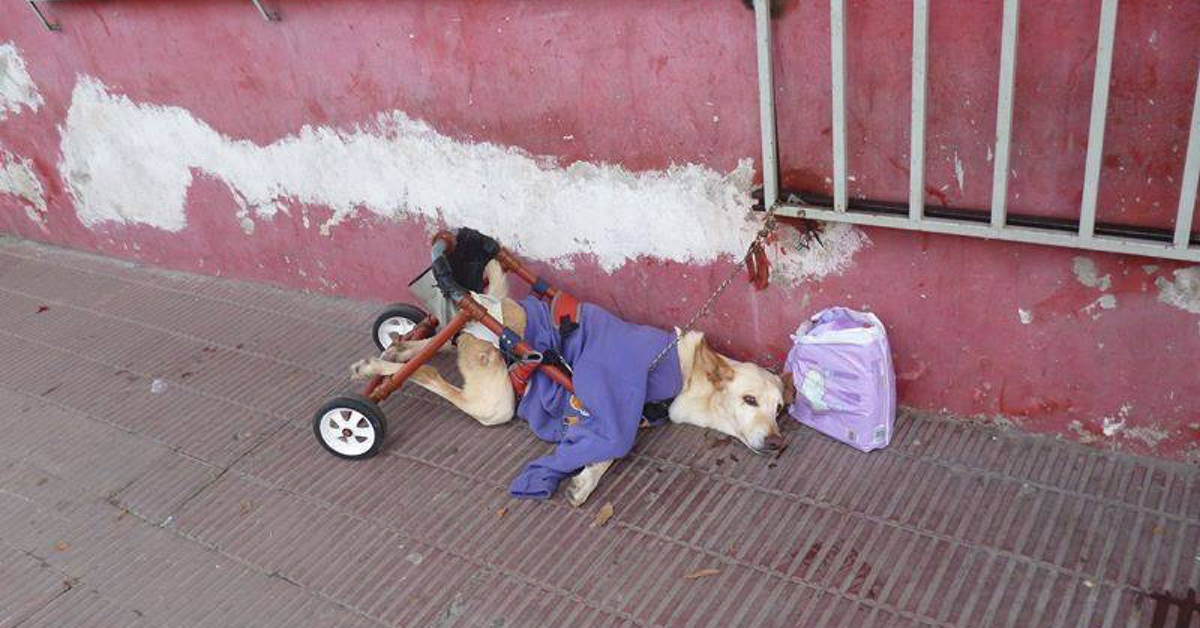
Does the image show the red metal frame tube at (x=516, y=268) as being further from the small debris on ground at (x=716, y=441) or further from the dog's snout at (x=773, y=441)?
the dog's snout at (x=773, y=441)

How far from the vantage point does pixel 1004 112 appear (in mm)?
2936

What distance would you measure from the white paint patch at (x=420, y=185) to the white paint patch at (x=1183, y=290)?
3.46 feet

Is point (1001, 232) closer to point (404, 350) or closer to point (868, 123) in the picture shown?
point (868, 123)

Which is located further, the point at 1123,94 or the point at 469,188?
the point at 469,188

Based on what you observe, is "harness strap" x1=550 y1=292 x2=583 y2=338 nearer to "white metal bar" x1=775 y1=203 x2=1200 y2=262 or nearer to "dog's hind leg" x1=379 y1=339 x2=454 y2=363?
"dog's hind leg" x1=379 y1=339 x2=454 y2=363

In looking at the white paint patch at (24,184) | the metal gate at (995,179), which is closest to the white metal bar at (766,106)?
the metal gate at (995,179)

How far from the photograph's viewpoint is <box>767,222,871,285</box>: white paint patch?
364cm

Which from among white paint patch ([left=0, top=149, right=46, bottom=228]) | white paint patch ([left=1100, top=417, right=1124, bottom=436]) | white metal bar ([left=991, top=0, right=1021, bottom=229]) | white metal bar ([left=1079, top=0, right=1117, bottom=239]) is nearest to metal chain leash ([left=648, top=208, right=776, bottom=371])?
white metal bar ([left=991, top=0, right=1021, bottom=229])

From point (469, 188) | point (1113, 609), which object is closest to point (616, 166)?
point (469, 188)

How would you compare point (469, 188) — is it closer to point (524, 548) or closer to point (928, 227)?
point (524, 548)

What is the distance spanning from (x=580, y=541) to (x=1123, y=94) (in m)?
2.42

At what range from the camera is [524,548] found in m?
3.54

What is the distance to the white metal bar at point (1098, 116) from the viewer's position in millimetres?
2645

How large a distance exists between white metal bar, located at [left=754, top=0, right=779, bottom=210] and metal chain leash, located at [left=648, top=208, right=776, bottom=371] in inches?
3.9
